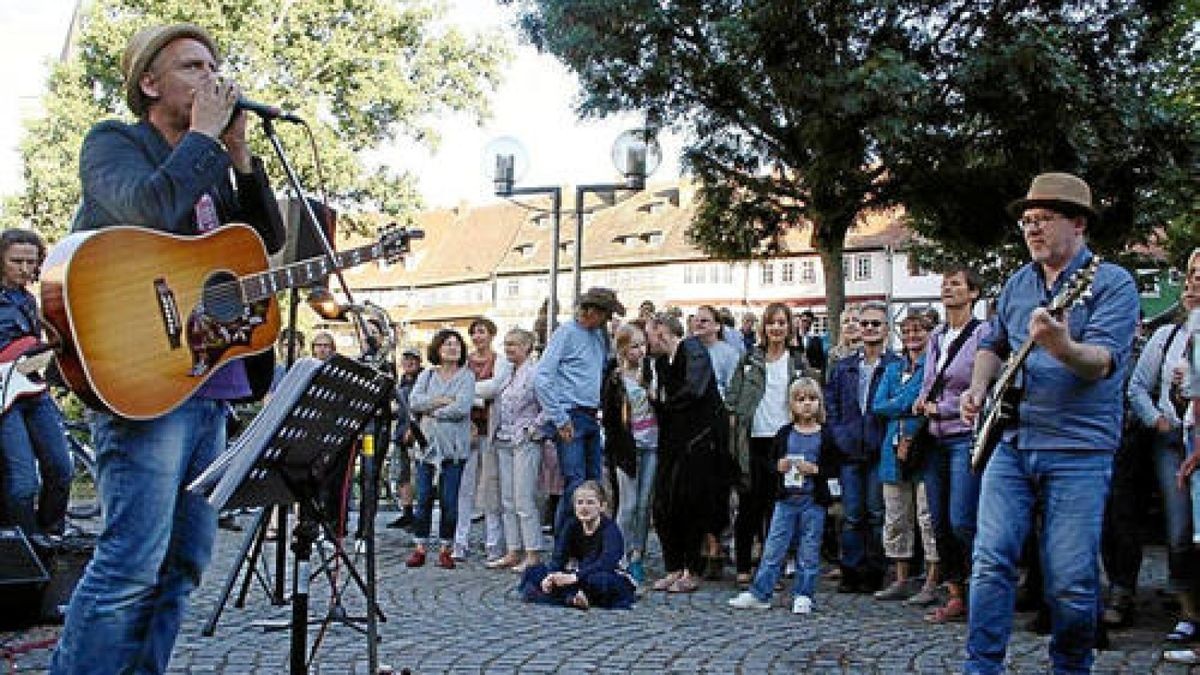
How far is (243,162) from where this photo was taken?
3.94 meters

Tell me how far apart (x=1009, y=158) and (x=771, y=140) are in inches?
126

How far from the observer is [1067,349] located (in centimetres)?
433

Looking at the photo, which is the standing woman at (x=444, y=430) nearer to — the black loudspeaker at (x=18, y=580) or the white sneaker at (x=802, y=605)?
the white sneaker at (x=802, y=605)

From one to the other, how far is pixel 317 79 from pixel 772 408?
25.4 meters

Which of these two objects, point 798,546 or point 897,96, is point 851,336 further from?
point 897,96

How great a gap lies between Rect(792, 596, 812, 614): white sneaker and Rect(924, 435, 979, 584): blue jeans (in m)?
0.86

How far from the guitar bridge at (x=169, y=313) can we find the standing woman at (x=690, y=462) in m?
5.37

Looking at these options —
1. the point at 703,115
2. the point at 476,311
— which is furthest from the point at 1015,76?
the point at 476,311

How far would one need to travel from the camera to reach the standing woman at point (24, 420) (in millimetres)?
6602

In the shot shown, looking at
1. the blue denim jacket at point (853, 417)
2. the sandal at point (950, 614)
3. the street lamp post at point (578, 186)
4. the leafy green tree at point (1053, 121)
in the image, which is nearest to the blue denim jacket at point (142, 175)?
the sandal at point (950, 614)

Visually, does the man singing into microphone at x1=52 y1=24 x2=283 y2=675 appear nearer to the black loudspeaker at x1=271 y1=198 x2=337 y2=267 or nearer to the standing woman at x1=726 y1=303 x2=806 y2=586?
the black loudspeaker at x1=271 y1=198 x2=337 y2=267

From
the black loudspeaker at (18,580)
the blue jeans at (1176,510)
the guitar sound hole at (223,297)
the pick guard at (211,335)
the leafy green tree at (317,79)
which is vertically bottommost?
the black loudspeaker at (18,580)

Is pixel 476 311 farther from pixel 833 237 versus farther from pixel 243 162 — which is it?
pixel 243 162

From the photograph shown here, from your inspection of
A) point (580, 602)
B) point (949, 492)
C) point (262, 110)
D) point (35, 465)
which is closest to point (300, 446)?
point (262, 110)
